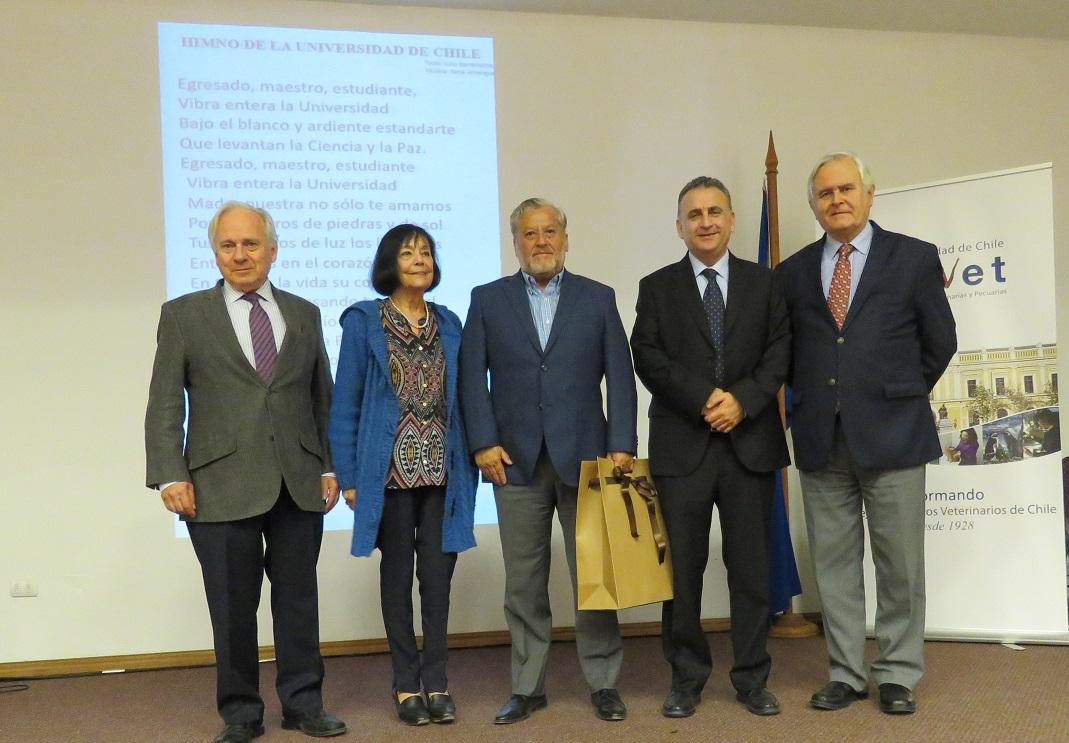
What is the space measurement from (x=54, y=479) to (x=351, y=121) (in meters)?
2.04

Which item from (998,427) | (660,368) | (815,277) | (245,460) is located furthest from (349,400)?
(998,427)

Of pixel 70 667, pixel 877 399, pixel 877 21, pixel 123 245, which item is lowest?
pixel 70 667

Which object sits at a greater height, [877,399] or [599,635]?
[877,399]

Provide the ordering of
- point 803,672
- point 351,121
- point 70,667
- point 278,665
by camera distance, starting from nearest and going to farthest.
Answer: point 278,665, point 803,672, point 70,667, point 351,121

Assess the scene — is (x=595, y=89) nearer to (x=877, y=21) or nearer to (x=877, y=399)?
(x=877, y=21)

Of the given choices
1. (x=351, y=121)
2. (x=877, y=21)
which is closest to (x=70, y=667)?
(x=351, y=121)

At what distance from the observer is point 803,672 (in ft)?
11.5

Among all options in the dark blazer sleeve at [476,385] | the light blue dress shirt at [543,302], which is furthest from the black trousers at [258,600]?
the light blue dress shirt at [543,302]

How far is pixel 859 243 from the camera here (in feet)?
9.91

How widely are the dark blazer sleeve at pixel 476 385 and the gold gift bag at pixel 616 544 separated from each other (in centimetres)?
32


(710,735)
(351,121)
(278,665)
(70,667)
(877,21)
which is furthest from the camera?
(877,21)

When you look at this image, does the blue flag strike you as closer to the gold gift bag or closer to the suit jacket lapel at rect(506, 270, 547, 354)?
the gold gift bag

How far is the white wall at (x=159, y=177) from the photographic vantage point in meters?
4.11

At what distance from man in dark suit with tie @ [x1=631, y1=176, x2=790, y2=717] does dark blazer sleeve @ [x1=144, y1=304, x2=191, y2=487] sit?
1.40 m
